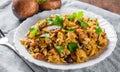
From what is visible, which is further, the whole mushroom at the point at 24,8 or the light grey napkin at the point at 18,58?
the whole mushroom at the point at 24,8

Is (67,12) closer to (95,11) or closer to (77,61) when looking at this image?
(95,11)

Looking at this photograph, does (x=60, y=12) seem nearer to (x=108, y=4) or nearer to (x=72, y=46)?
(x=72, y=46)

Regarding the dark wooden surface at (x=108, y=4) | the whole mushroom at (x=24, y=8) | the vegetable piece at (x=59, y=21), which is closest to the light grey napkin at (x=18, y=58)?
the whole mushroom at (x=24, y=8)

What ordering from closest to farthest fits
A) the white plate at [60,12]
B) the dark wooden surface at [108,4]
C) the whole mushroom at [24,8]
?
the white plate at [60,12], the whole mushroom at [24,8], the dark wooden surface at [108,4]

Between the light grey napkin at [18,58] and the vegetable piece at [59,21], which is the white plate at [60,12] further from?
the vegetable piece at [59,21]

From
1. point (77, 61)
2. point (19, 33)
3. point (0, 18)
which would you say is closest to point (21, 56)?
point (19, 33)

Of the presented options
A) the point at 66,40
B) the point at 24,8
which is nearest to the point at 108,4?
the point at 24,8
